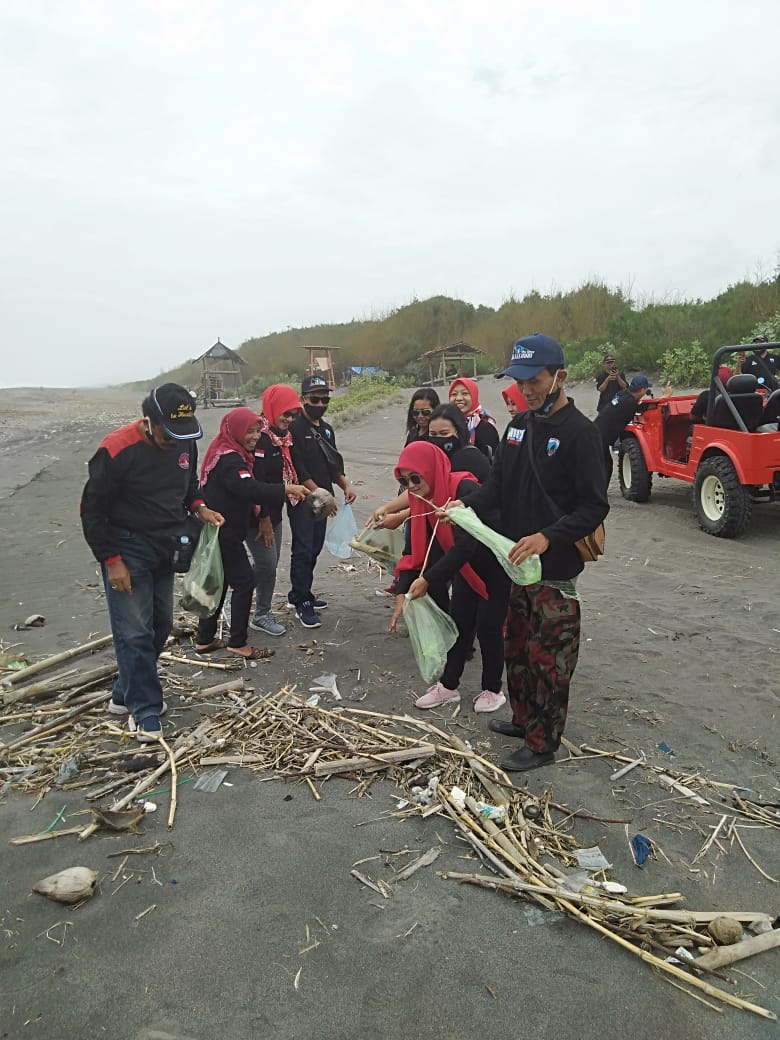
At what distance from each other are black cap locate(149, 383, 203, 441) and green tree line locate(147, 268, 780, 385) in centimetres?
1604

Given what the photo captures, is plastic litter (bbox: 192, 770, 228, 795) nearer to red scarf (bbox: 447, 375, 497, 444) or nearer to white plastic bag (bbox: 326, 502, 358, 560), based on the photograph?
white plastic bag (bbox: 326, 502, 358, 560)

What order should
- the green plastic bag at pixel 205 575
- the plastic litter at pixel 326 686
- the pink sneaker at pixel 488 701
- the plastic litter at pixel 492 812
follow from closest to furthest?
1. the plastic litter at pixel 492 812
2. the pink sneaker at pixel 488 701
3. the plastic litter at pixel 326 686
4. the green plastic bag at pixel 205 575

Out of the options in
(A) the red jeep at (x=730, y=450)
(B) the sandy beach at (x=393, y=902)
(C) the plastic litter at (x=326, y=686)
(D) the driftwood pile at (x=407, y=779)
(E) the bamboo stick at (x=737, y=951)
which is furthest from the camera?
(A) the red jeep at (x=730, y=450)

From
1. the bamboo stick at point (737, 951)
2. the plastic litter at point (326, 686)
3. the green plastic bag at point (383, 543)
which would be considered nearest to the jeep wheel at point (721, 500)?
the green plastic bag at point (383, 543)

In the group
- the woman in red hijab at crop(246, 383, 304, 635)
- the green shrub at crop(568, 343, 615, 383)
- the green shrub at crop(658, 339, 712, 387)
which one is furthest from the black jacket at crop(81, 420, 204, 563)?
the green shrub at crop(568, 343, 615, 383)

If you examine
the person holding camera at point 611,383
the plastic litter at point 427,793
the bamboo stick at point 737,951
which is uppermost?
the person holding camera at point 611,383

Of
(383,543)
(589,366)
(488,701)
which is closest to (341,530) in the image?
(383,543)

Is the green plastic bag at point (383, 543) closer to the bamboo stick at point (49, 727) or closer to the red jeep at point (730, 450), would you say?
the bamboo stick at point (49, 727)

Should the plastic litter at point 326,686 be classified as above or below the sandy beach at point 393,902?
above

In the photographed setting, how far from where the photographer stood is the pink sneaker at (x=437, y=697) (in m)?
4.20

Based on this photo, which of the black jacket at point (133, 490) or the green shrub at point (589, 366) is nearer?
the black jacket at point (133, 490)

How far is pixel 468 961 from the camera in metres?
2.36

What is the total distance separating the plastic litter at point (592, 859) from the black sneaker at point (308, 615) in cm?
308

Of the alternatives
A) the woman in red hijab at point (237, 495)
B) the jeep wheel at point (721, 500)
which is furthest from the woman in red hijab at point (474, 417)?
the jeep wheel at point (721, 500)
